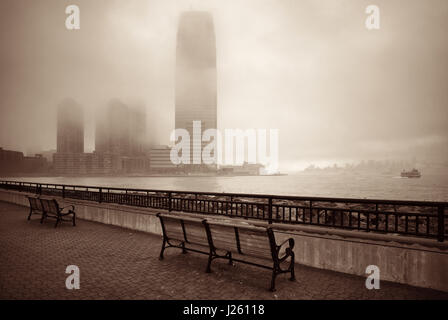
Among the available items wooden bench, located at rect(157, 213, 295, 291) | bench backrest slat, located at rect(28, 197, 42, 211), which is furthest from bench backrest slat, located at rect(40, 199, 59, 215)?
wooden bench, located at rect(157, 213, 295, 291)

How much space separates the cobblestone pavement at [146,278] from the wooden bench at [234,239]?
0.34m

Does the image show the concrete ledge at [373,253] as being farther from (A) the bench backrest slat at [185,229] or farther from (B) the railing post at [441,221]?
(A) the bench backrest slat at [185,229]

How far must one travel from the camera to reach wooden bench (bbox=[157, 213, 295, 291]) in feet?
16.6

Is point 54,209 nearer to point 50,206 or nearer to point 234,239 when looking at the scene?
point 50,206

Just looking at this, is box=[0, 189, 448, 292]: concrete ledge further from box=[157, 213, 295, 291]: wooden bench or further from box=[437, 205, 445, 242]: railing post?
box=[157, 213, 295, 291]: wooden bench

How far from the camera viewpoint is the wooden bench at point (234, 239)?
505 cm

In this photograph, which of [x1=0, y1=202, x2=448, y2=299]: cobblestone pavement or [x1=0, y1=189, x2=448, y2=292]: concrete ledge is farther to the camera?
[x1=0, y1=189, x2=448, y2=292]: concrete ledge

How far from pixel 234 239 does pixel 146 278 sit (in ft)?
6.19

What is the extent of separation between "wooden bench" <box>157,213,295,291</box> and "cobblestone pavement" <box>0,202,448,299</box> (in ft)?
1.11

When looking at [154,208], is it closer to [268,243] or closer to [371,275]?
[268,243]

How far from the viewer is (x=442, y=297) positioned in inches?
190

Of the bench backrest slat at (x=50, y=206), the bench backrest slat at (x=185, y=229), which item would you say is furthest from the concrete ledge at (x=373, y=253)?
the bench backrest slat at (x=50, y=206)

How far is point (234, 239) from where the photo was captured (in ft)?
18.1
